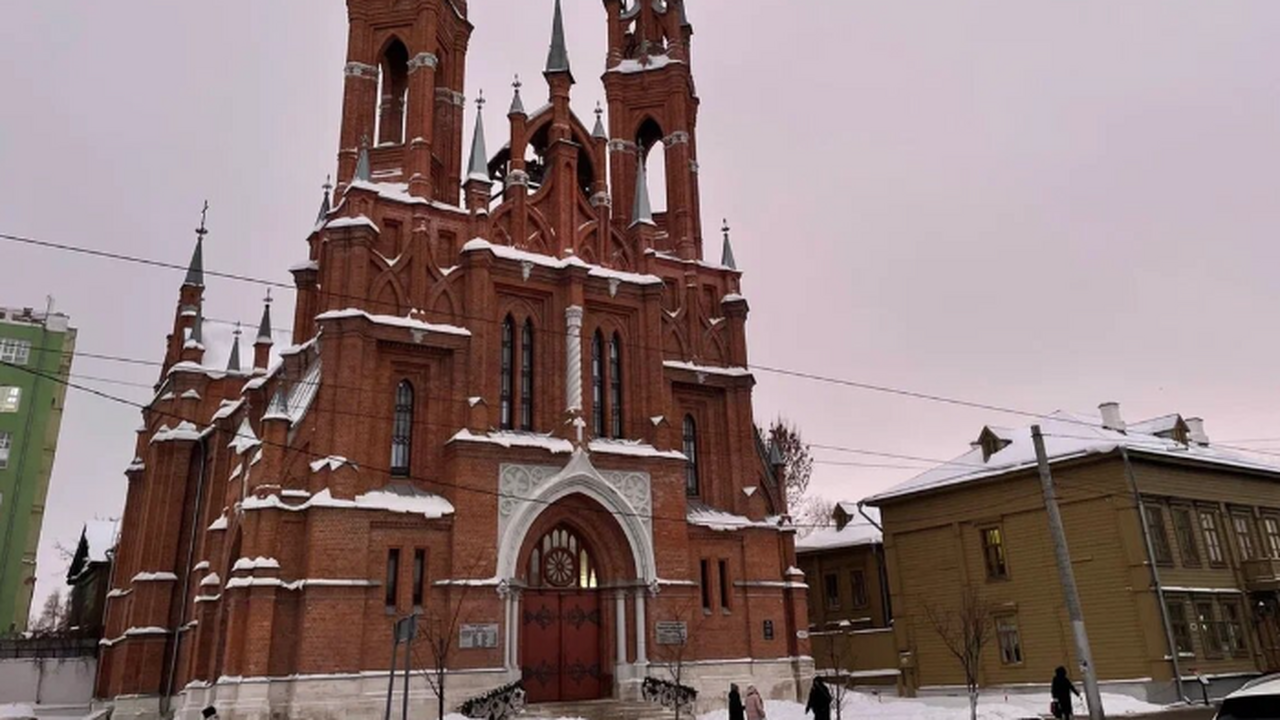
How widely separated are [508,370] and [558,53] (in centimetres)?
1216

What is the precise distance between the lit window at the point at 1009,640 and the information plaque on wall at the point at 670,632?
1397 centimetres

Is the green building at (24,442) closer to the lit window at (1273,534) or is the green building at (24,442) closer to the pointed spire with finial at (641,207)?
the pointed spire with finial at (641,207)

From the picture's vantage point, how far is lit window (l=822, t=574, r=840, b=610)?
149 ft

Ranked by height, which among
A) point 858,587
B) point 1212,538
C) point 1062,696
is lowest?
point 1062,696

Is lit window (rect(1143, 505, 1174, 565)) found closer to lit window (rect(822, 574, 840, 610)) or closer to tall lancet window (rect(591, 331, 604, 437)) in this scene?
lit window (rect(822, 574, 840, 610))

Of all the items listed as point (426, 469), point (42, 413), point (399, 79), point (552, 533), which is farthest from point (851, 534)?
point (42, 413)

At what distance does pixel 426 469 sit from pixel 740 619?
10.9 metres

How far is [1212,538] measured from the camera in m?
34.4

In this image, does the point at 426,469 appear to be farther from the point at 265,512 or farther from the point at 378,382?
the point at 265,512

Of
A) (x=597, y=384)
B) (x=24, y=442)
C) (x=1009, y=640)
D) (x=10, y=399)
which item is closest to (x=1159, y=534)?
(x=1009, y=640)

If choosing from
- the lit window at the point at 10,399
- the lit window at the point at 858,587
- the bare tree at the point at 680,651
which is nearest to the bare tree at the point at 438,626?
the bare tree at the point at 680,651

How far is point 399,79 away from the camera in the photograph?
33.5 meters

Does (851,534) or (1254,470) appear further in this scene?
(851,534)

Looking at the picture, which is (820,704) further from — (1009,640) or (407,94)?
(407,94)
